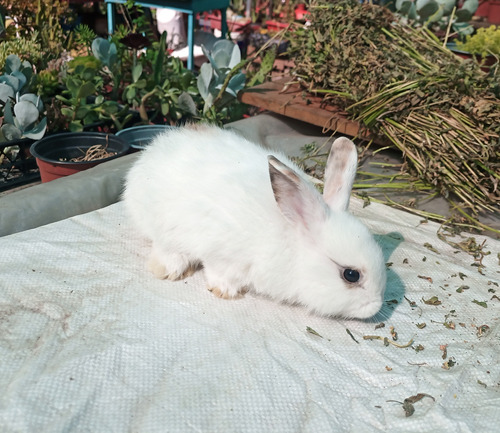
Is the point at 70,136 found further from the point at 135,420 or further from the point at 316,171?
the point at 135,420

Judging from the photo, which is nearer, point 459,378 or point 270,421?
point 270,421

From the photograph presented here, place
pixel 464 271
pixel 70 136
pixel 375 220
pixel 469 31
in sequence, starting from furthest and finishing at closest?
pixel 469 31, pixel 70 136, pixel 375 220, pixel 464 271

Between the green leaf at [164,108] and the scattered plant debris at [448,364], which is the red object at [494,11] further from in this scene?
the scattered plant debris at [448,364]

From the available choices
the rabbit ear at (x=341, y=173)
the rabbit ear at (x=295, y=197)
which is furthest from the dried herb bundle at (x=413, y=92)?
the rabbit ear at (x=295, y=197)

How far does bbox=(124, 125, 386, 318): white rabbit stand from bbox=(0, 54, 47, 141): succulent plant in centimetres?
132

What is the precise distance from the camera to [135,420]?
5.00ft

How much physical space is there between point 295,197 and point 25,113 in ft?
6.80

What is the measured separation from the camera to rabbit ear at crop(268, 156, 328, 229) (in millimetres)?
1797

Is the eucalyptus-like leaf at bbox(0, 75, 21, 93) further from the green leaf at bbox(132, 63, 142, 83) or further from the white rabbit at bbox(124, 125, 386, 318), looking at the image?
the white rabbit at bbox(124, 125, 386, 318)

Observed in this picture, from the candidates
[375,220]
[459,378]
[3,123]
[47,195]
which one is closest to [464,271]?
[375,220]

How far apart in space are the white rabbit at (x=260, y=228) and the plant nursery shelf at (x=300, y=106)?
1336 mm

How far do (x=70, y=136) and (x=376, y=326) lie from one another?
2272 mm

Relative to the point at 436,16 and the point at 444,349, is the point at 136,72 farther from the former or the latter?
the point at 444,349

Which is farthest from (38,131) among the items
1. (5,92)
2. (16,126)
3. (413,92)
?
(413,92)
